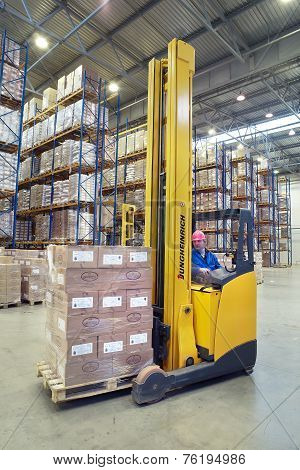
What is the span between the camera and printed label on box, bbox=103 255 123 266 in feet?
8.83

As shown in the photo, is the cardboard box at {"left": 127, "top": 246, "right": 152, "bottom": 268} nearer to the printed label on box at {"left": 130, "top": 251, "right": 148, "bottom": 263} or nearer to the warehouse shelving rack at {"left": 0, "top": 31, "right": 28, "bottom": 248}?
the printed label on box at {"left": 130, "top": 251, "right": 148, "bottom": 263}

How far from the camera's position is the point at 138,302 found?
→ 9.22 ft

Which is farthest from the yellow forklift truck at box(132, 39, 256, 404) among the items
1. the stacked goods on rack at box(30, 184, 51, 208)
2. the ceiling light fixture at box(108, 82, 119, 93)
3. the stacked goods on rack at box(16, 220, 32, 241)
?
the ceiling light fixture at box(108, 82, 119, 93)

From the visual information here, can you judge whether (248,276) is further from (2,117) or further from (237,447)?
(2,117)

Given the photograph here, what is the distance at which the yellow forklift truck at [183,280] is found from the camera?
2873 millimetres

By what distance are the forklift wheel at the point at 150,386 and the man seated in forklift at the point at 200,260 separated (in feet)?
3.56

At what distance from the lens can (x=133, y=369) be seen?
2746 millimetres

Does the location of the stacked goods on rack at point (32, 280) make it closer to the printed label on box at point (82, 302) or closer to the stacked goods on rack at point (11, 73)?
the stacked goods on rack at point (11, 73)

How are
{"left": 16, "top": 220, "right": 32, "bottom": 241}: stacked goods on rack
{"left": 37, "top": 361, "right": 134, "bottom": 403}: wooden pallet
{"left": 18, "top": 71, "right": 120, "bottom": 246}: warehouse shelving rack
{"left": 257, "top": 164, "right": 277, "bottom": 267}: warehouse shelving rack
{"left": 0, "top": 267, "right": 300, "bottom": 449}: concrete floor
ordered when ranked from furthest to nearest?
1. {"left": 257, "top": 164, "right": 277, "bottom": 267}: warehouse shelving rack
2. {"left": 16, "top": 220, "right": 32, "bottom": 241}: stacked goods on rack
3. {"left": 18, "top": 71, "right": 120, "bottom": 246}: warehouse shelving rack
4. {"left": 37, "top": 361, "right": 134, "bottom": 403}: wooden pallet
5. {"left": 0, "top": 267, "right": 300, "bottom": 449}: concrete floor

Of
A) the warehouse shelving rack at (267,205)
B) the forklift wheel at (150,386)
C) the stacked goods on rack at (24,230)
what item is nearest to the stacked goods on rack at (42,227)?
the stacked goods on rack at (24,230)

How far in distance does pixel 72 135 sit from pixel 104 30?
3.48 meters

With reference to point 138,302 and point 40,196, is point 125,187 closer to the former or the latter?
point 40,196

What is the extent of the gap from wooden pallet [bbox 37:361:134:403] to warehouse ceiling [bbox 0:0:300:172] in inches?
325

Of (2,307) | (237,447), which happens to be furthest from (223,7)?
(237,447)
